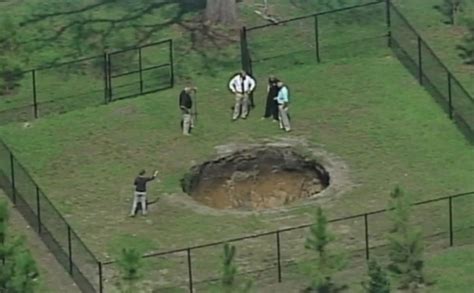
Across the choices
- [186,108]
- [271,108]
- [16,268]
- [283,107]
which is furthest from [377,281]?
[271,108]

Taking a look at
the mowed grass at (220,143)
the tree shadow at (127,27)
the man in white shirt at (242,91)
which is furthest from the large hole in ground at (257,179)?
the tree shadow at (127,27)

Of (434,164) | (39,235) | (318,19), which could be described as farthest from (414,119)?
(39,235)

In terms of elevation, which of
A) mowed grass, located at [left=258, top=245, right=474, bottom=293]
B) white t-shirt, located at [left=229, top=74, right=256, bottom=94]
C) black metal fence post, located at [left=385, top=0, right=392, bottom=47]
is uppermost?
black metal fence post, located at [left=385, top=0, right=392, bottom=47]

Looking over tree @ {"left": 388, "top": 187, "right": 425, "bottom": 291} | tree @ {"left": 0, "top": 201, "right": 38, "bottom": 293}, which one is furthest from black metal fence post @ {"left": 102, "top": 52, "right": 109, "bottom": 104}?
tree @ {"left": 388, "top": 187, "right": 425, "bottom": 291}

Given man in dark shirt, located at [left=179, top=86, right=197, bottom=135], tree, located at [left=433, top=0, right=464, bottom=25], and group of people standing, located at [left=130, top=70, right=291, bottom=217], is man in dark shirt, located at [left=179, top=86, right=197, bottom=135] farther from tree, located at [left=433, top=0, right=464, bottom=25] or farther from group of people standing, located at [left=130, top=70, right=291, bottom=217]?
tree, located at [left=433, top=0, right=464, bottom=25]

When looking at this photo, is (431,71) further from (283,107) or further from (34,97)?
(34,97)

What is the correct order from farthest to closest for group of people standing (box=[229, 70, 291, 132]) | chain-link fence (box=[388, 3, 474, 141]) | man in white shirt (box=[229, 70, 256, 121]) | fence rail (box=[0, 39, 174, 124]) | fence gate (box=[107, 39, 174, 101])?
1. fence gate (box=[107, 39, 174, 101])
2. fence rail (box=[0, 39, 174, 124])
3. man in white shirt (box=[229, 70, 256, 121])
4. chain-link fence (box=[388, 3, 474, 141])
5. group of people standing (box=[229, 70, 291, 132])

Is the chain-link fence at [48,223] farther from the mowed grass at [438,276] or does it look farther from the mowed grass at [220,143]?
the mowed grass at [438,276]

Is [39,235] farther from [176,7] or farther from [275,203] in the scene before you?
[176,7]
